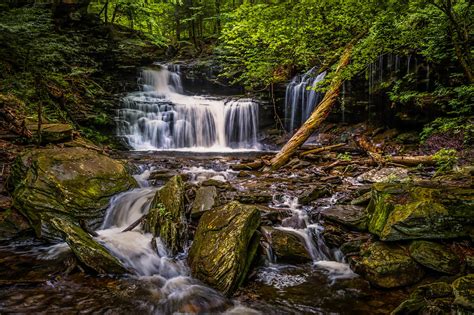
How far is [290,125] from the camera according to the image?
15.0 metres

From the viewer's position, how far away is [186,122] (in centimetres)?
1451

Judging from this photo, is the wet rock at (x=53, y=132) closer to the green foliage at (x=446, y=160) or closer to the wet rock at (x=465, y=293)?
the wet rock at (x=465, y=293)

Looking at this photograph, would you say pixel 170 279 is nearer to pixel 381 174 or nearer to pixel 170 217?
pixel 170 217

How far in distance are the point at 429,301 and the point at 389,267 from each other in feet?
3.10

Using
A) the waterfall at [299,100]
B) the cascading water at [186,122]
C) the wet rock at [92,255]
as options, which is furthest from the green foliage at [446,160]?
the cascading water at [186,122]

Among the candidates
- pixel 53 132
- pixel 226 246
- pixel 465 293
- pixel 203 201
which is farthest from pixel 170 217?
pixel 53 132

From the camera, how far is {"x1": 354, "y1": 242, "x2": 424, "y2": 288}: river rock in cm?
387

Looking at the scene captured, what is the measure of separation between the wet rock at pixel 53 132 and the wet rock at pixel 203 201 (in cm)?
470

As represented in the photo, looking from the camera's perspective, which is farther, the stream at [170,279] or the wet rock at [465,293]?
the stream at [170,279]

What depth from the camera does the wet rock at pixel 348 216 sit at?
5020 millimetres

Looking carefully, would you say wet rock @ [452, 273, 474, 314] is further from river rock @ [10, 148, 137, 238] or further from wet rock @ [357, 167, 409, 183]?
river rock @ [10, 148, 137, 238]

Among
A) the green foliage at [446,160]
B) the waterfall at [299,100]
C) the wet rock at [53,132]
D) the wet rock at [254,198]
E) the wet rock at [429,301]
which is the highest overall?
the waterfall at [299,100]

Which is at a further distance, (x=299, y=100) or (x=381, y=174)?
(x=299, y=100)

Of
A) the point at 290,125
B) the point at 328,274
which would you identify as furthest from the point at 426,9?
A: the point at 290,125
